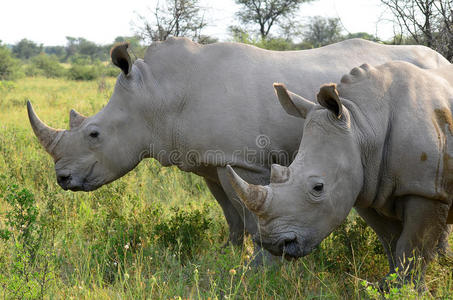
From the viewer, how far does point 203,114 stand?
13.6 ft

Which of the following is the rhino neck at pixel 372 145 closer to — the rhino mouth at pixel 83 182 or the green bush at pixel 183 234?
the green bush at pixel 183 234

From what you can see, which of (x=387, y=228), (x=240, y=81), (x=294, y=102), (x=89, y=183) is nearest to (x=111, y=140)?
(x=89, y=183)

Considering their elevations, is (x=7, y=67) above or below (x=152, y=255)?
above

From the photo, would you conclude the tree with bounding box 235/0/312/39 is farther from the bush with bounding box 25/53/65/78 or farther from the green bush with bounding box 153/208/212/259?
the green bush with bounding box 153/208/212/259

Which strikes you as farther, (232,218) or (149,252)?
(232,218)

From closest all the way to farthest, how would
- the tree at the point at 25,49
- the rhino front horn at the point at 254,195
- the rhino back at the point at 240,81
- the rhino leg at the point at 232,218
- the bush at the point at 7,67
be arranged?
the rhino front horn at the point at 254,195, the rhino back at the point at 240,81, the rhino leg at the point at 232,218, the bush at the point at 7,67, the tree at the point at 25,49

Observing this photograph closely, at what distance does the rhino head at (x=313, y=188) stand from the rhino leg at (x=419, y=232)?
1.23ft

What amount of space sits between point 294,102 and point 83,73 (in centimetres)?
2352

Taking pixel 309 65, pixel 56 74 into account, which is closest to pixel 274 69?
pixel 309 65

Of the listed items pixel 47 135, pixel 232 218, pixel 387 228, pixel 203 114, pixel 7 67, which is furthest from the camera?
pixel 7 67

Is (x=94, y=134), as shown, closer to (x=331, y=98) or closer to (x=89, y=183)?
(x=89, y=183)

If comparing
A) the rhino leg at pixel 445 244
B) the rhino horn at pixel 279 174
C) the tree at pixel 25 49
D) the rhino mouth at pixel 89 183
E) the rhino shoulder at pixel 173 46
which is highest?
the tree at pixel 25 49

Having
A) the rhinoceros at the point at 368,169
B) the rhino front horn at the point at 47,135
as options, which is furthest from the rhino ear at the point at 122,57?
the rhinoceros at the point at 368,169

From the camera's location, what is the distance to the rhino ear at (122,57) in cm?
436
